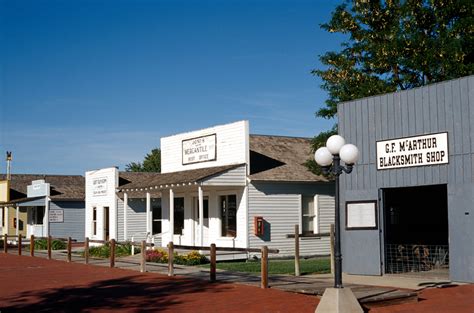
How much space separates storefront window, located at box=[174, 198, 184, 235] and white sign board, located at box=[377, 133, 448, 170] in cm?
1405

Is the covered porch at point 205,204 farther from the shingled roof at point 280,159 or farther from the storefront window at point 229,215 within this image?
the shingled roof at point 280,159

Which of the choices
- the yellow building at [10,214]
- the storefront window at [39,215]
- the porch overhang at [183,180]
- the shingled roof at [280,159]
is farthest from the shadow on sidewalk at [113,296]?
the yellow building at [10,214]

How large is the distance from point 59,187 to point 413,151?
31211 millimetres

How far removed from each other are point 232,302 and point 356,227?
226 inches

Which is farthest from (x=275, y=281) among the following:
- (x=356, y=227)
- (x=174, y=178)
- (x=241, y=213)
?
(x=174, y=178)

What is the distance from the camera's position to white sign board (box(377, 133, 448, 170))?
54.4 ft

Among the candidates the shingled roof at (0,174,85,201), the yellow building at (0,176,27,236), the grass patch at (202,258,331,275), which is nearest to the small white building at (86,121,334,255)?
the grass patch at (202,258,331,275)

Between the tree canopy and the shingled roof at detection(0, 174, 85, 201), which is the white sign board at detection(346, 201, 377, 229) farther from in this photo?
the shingled roof at detection(0, 174, 85, 201)

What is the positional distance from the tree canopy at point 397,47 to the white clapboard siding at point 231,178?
176 inches

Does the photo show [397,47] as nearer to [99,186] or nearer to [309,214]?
[309,214]

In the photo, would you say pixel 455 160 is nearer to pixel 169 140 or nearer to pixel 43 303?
pixel 43 303

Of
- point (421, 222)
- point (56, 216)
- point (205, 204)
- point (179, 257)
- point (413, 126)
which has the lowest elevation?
point (179, 257)

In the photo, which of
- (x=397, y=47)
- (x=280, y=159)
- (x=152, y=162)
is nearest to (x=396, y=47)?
(x=397, y=47)

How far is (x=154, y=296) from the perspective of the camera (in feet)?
49.7
